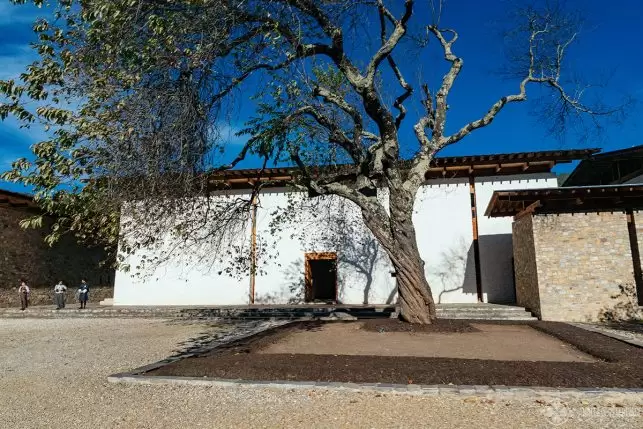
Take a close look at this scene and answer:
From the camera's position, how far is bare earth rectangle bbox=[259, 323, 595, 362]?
5.77 meters

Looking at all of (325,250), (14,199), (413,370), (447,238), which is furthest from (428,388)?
(14,199)

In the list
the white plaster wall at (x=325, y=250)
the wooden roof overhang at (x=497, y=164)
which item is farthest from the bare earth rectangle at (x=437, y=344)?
the white plaster wall at (x=325, y=250)

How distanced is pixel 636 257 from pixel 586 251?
0.99m

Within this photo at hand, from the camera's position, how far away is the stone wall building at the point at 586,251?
9414mm

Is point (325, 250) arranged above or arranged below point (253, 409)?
above

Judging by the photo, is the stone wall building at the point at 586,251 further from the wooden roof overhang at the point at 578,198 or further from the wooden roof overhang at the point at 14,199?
the wooden roof overhang at the point at 14,199

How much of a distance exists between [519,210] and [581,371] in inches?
295

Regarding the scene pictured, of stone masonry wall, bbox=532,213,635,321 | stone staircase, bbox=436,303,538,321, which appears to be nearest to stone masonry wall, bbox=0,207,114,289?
stone staircase, bbox=436,303,538,321

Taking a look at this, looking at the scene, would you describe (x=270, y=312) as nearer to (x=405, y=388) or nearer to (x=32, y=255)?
(x=405, y=388)

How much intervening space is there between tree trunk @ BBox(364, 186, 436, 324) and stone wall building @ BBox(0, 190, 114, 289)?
11212 millimetres

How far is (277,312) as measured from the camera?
12.4 m

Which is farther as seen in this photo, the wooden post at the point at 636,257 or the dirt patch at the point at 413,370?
the wooden post at the point at 636,257

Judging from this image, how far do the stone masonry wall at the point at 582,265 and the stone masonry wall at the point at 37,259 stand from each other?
16.1 metres

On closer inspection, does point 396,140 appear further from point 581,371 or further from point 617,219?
point 617,219
